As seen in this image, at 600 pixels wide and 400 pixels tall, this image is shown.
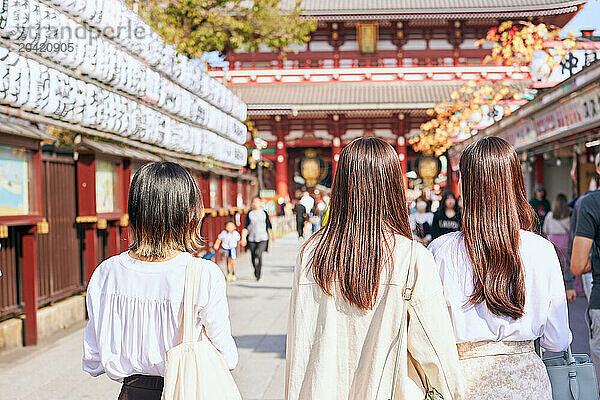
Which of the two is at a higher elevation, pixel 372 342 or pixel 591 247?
pixel 591 247

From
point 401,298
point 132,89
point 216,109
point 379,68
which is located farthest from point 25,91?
point 379,68

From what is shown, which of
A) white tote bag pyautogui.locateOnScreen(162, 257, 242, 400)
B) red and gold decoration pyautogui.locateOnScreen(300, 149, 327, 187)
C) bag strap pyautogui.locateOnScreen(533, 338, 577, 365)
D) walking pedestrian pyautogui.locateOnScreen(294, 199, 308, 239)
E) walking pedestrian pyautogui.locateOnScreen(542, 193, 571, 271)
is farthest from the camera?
red and gold decoration pyautogui.locateOnScreen(300, 149, 327, 187)

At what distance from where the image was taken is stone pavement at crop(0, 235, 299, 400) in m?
5.62

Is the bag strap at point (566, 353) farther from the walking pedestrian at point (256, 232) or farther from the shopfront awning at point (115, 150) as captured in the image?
the walking pedestrian at point (256, 232)

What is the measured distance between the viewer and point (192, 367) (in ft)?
8.09

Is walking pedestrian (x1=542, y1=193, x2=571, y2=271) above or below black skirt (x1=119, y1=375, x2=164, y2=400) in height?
above

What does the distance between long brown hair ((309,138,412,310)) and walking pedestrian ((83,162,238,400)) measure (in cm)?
41

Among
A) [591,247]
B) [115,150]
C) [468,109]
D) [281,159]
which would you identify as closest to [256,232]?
[115,150]

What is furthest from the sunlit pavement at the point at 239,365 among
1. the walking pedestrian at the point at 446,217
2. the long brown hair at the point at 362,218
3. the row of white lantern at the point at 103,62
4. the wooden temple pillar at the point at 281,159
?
the wooden temple pillar at the point at 281,159

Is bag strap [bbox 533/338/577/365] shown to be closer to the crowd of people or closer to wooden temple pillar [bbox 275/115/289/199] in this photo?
the crowd of people

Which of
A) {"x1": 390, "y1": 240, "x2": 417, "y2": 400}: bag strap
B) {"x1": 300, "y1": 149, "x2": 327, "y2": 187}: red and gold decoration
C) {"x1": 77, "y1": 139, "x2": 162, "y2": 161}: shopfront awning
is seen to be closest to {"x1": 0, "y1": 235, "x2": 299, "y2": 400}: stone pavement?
{"x1": 77, "y1": 139, "x2": 162, "y2": 161}: shopfront awning

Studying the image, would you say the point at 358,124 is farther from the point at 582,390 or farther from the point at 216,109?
the point at 582,390

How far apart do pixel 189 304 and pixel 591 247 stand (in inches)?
92.8

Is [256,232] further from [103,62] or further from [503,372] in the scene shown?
[503,372]
